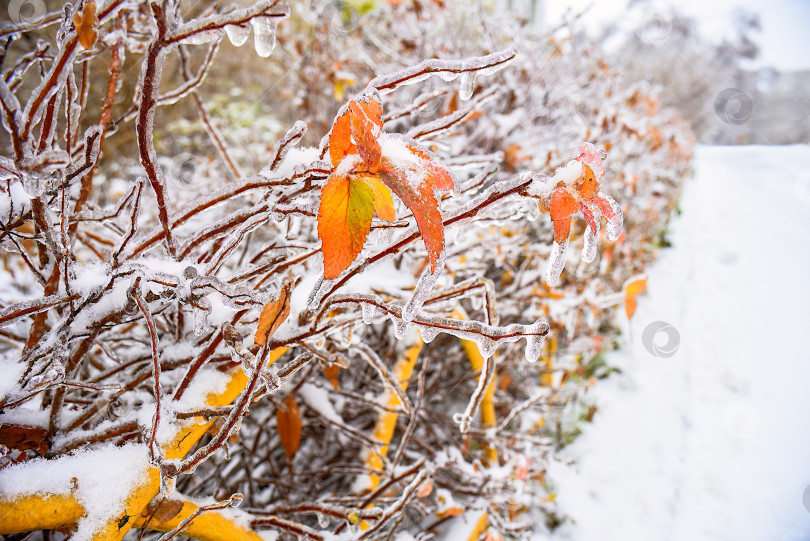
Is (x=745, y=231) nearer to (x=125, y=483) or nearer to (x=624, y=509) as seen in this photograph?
(x=624, y=509)

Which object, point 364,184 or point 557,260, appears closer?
point 364,184

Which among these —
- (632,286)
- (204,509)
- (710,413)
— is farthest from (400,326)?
(710,413)

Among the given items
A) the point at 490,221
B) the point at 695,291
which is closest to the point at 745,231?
the point at 695,291

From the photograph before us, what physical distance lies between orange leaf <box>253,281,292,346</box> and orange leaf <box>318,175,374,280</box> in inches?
4.4

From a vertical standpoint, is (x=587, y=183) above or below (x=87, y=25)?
below

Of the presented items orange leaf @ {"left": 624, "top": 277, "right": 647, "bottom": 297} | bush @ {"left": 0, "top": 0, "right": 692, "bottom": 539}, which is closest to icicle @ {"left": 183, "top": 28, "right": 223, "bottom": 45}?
bush @ {"left": 0, "top": 0, "right": 692, "bottom": 539}

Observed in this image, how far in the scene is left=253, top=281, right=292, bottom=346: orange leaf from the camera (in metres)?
0.54

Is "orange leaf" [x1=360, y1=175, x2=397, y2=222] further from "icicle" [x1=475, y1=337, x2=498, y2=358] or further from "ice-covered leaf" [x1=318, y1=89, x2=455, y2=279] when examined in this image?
"icicle" [x1=475, y1=337, x2=498, y2=358]

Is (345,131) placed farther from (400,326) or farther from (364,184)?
(400,326)

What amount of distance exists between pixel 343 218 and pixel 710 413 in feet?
11.4

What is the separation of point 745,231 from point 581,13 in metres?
5.51

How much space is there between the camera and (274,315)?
0.54 meters

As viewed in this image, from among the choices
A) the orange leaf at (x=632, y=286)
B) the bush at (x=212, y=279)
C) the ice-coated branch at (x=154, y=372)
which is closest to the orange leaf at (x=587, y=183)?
the bush at (x=212, y=279)

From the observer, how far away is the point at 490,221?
0.82 meters
